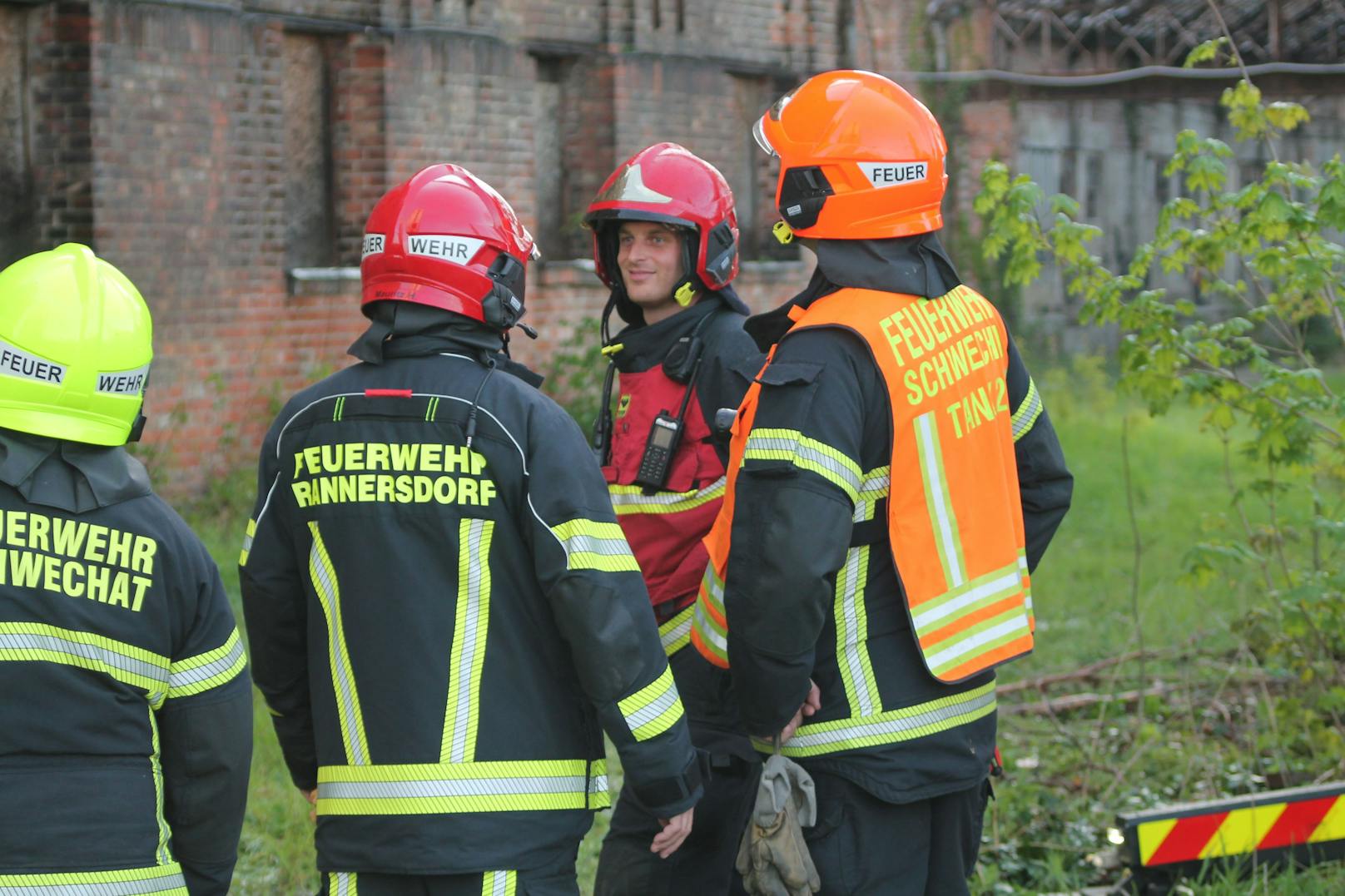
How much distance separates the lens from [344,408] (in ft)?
10.1

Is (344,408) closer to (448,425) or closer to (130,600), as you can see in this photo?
(448,425)

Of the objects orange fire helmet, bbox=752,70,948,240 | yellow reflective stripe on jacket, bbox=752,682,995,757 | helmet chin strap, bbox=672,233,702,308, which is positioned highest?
orange fire helmet, bbox=752,70,948,240

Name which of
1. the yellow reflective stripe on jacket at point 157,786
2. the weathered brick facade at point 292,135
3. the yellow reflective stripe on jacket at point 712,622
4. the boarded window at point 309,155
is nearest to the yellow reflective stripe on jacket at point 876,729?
the yellow reflective stripe on jacket at point 712,622

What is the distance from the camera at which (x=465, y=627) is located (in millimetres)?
2996

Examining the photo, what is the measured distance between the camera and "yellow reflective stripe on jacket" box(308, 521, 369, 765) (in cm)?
305

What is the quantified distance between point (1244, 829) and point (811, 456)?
2570 mm

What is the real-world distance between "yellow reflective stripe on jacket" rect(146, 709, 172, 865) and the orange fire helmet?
1.70 m

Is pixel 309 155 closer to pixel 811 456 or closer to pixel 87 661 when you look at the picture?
pixel 811 456

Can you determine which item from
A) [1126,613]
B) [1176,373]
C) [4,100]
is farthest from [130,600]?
[4,100]

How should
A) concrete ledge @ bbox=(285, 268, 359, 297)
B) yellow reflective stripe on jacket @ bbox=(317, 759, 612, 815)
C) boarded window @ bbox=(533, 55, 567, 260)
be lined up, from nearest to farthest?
yellow reflective stripe on jacket @ bbox=(317, 759, 612, 815) < concrete ledge @ bbox=(285, 268, 359, 297) < boarded window @ bbox=(533, 55, 567, 260)

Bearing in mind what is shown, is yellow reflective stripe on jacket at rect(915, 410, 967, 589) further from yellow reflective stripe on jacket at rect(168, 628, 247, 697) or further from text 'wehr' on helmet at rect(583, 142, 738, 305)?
yellow reflective stripe on jacket at rect(168, 628, 247, 697)

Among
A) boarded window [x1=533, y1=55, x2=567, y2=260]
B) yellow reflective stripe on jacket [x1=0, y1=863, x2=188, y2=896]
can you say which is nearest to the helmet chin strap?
yellow reflective stripe on jacket [x1=0, y1=863, x2=188, y2=896]

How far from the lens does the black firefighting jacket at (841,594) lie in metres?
3.14

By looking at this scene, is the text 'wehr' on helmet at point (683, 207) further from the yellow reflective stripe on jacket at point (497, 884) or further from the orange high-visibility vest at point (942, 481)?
the yellow reflective stripe on jacket at point (497, 884)
